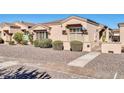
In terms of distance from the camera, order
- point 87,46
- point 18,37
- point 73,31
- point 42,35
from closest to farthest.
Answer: point 87,46 < point 73,31 < point 42,35 < point 18,37

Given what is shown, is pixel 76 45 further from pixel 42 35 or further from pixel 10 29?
pixel 10 29

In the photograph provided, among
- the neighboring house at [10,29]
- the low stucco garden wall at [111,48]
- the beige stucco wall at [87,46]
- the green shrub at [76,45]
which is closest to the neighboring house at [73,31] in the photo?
the green shrub at [76,45]

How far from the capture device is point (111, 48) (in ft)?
50.6

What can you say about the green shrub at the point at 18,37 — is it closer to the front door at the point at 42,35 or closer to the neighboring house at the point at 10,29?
the neighboring house at the point at 10,29

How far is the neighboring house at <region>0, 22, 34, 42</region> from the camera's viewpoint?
95.3 ft

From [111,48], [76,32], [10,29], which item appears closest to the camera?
[111,48]

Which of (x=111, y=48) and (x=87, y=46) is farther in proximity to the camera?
(x=87, y=46)

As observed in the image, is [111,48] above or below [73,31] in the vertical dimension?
below

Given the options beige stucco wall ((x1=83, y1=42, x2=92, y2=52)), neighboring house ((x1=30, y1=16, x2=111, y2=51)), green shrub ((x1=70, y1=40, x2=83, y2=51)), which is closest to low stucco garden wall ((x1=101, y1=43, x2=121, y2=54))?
beige stucco wall ((x1=83, y1=42, x2=92, y2=52))

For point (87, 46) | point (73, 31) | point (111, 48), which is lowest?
point (111, 48)

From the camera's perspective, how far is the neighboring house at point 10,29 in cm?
2906

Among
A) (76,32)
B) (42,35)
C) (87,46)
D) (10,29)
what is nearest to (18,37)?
(10,29)

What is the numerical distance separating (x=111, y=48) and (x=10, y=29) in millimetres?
20259
